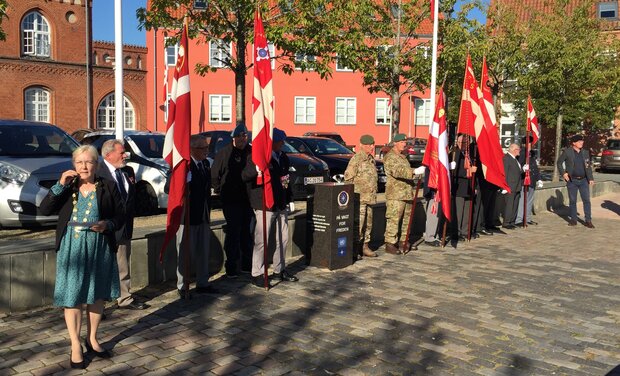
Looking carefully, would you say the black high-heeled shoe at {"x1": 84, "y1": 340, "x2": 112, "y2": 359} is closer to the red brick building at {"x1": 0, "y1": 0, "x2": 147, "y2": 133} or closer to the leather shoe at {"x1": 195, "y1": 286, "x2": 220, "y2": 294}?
the leather shoe at {"x1": 195, "y1": 286, "x2": 220, "y2": 294}

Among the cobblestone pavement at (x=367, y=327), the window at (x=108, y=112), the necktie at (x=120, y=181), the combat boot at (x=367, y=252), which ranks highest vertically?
the window at (x=108, y=112)

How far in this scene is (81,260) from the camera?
15.3 feet

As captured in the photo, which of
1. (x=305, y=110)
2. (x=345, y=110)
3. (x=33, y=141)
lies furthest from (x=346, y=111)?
(x=33, y=141)

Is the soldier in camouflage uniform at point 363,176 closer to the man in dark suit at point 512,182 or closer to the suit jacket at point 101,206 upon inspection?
the suit jacket at point 101,206

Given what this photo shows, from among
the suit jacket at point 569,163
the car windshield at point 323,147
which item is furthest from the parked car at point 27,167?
the suit jacket at point 569,163

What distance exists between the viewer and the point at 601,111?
2891 cm

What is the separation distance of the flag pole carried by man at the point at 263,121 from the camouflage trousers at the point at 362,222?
190 cm

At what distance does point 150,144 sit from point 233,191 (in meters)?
4.90

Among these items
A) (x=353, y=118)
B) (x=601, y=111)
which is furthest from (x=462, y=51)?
(x=353, y=118)

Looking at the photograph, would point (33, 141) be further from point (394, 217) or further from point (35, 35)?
point (35, 35)

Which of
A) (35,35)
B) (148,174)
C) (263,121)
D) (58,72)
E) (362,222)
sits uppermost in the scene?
(35,35)

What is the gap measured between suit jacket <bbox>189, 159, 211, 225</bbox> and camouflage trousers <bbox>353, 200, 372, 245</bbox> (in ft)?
8.19

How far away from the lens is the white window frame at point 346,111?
1703 inches

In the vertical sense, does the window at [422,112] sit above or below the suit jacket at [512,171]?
above
